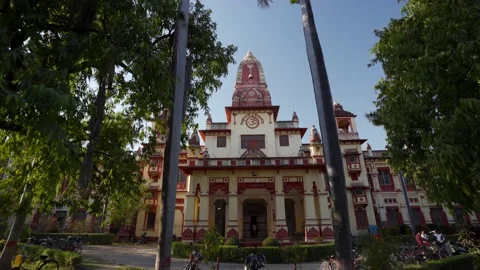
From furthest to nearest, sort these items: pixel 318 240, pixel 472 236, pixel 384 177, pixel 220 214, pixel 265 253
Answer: pixel 384 177, pixel 220 214, pixel 318 240, pixel 265 253, pixel 472 236

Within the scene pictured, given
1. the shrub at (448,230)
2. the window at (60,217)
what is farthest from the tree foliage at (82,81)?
the shrub at (448,230)

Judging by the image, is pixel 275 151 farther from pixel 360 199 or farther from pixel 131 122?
pixel 131 122

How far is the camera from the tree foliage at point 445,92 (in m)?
4.29

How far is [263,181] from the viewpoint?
23.9 meters

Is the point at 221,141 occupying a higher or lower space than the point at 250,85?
lower

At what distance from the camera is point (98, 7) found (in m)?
6.46

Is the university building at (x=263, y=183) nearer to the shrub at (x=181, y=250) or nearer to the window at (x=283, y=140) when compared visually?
the window at (x=283, y=140)

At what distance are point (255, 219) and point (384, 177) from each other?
17346mm

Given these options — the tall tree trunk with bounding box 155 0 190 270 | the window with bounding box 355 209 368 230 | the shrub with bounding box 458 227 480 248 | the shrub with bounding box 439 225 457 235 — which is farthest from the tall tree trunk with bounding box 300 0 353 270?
the shrub with bounding box 439 225 457 235

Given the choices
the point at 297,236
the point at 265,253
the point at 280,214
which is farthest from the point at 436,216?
the point at 265,253

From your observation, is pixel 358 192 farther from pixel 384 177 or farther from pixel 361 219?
pixel 384 177

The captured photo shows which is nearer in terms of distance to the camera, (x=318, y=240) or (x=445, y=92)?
(x=445, y=92)

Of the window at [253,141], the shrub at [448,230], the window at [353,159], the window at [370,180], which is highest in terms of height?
the window at [253,141]

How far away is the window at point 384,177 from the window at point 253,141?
1533 centimetres
